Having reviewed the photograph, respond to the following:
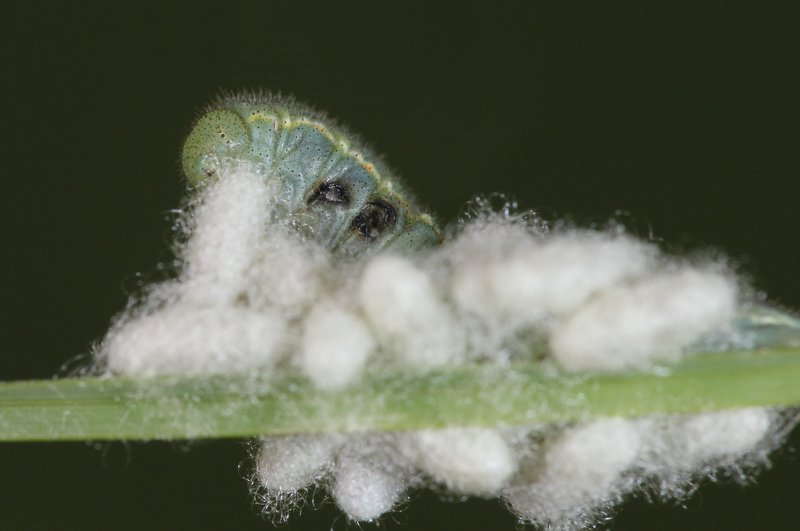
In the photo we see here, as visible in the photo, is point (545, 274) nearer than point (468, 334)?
Yes

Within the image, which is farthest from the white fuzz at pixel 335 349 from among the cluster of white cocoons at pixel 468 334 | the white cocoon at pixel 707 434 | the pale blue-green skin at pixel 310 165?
the pale blue-green skin at pixel 310 165

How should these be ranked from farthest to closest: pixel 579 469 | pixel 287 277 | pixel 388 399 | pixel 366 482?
1. pixel 366 482
2. pixel 287 277
3. pixel 579 469
4. pixel 388 399

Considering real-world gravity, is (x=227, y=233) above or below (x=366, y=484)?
above

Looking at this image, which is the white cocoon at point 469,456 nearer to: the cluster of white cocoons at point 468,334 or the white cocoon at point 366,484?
the cluster of white cocoons at point 468,334

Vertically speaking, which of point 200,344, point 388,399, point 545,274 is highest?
point 545,274

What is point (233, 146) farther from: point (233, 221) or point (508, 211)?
point (508, 211)

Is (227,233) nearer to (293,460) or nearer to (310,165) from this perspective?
(293,460)

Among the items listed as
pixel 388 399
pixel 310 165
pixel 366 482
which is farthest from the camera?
pixel 310 165

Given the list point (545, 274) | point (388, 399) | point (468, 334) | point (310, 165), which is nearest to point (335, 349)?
point (388, 399)
